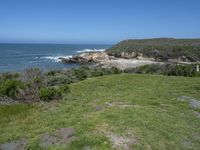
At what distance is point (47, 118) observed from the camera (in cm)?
733

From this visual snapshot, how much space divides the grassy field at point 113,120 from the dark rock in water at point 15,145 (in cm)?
15

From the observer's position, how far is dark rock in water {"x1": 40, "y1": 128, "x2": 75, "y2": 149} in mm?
5548

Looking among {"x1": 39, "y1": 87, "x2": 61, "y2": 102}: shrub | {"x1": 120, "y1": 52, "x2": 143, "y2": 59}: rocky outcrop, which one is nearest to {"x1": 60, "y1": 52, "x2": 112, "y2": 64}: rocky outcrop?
{"x1": 120, "y1": 52, "x2": 143, "y2": 59}: rocky outcrop

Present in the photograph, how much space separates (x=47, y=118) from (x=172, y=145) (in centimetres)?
337

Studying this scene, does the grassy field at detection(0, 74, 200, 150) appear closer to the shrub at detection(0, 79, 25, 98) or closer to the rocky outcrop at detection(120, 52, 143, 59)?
the shrub at detection(0, 79, 25, 98)

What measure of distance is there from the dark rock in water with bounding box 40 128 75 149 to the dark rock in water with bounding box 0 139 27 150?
0.36 m

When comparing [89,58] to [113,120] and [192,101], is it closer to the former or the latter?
[192,101]

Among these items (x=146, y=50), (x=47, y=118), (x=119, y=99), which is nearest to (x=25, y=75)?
(x=119, y=99)

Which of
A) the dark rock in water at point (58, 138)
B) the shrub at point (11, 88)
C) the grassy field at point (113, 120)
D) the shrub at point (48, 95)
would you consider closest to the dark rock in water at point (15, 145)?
the grassy field at point (113, 120)

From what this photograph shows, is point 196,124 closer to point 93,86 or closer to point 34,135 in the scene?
point 34,135

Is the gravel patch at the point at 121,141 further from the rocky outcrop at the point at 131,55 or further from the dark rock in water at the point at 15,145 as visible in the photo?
the rocky outcrop at the point at 131,55

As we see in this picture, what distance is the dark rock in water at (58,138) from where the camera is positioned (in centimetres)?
555

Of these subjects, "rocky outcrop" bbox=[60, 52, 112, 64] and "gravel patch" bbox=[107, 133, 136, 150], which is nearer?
"gravel patch" bbox=[107, 133, 136, 150]

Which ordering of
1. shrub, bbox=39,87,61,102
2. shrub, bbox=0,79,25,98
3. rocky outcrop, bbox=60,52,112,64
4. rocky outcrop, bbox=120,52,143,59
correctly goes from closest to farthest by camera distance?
1. shrub, bbox=39,87,61,102
2. shrub, bbox=0,79,25,98
3. rocky outcrop, bbox=60,52,112,64
4. rocky outcrop, bbox=120,52,143,59
